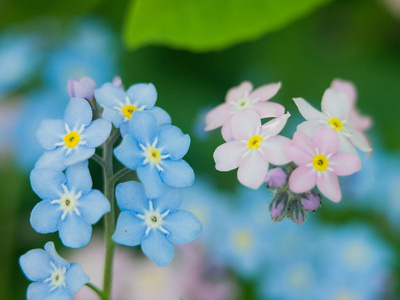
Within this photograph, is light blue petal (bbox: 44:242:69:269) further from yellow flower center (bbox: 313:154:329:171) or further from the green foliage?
the green foliage

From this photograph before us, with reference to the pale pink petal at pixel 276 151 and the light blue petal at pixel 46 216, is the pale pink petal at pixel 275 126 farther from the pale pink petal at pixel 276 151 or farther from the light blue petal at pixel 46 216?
the light blue petal at pixel 46 216

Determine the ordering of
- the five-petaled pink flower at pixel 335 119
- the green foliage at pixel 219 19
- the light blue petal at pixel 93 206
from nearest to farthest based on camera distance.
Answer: the light blue petal at pixel 93 206 < the five-petaled pink flower at pixel 335 119 < the green foliage at pixel 219 19

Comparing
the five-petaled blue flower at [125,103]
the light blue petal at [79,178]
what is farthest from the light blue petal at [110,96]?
the light blue petal at [79,178]

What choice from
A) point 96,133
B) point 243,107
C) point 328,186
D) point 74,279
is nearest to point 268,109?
point 243,107

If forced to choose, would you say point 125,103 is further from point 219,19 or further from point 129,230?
point 219,19

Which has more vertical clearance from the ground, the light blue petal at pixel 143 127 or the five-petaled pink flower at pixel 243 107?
the five-petaled pink flower at pixel 243 107

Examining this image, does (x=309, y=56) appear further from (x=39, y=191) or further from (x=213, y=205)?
(x=39, y=191)

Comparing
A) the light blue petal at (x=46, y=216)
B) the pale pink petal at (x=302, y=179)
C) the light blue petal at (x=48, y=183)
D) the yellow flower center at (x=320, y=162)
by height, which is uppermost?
the yellow flower center at (x=320, y=162)

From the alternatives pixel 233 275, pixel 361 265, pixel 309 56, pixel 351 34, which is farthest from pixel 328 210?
pixel 351 34
